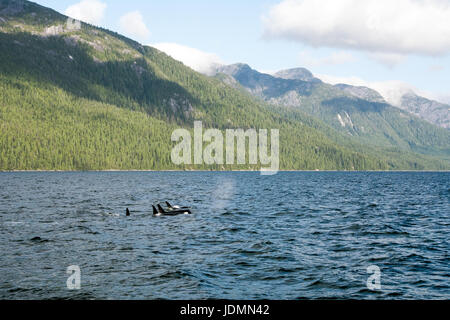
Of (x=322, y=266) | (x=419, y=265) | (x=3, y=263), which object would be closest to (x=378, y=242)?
(x=419, y=265)

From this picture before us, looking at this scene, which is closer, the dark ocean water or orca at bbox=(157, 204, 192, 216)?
the dark ocean water

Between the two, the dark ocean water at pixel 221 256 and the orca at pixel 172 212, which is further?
the orca at pixel 172 212

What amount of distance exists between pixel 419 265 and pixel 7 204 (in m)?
60.3

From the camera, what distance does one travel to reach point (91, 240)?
3603 centimetres

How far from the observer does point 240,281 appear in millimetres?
23562

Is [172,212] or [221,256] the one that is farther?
[172,212]

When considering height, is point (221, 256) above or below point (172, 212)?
below
